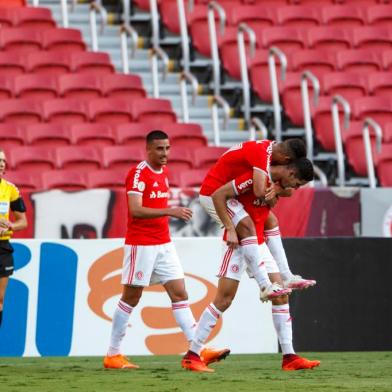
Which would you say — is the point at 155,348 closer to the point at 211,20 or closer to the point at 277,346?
the point at 277,346

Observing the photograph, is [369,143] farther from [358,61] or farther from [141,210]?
[141,210]

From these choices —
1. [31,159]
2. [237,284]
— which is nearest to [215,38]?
[31,159]

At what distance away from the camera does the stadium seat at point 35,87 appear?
18.1 metres

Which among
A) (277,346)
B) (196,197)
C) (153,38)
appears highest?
(153,38)

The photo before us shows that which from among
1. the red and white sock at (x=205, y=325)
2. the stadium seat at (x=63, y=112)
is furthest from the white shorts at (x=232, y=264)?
the stadium seat at (x=63, y=112)

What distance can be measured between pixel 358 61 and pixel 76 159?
554 cm

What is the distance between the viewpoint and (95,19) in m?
20.3

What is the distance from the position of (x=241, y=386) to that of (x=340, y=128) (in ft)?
30.3

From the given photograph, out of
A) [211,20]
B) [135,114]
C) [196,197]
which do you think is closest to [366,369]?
[196,197]

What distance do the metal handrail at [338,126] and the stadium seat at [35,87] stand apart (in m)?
3.66

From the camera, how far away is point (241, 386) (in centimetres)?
973

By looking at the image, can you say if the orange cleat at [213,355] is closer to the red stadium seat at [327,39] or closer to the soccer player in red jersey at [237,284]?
the soccer player in red jersey at [237,284]

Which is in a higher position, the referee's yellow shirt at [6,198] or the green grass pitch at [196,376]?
the referee's yellow shirt at [6,198]

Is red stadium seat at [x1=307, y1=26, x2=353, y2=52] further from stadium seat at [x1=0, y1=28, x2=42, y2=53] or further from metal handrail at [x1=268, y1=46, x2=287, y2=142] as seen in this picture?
stadium seat at [x1=0, y1=28, x2=42, y2=53]
